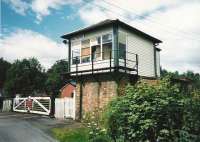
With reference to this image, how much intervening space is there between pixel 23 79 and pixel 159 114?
1497 inches

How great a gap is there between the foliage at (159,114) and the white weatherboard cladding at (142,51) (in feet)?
35.9

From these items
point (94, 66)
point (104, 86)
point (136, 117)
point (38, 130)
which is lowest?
point (38, 130)

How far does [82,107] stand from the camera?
2230cm

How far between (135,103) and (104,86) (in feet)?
31.2

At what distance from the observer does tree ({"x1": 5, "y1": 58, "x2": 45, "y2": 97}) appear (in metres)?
45.6

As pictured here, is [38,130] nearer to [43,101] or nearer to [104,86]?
[104,86]

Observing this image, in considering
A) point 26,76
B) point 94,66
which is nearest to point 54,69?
point 26,76

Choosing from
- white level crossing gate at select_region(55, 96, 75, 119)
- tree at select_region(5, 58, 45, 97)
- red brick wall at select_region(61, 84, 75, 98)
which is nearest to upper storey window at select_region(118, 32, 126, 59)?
white level crossing gate at select_region(55, 96, 75, 119)

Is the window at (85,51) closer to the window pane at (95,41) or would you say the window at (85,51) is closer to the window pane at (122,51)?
the window pane at (95,41)

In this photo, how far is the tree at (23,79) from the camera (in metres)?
45.6

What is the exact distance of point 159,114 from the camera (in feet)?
35.9

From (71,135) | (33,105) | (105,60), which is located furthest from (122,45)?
(33,105)

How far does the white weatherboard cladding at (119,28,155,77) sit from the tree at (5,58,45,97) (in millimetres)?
24946

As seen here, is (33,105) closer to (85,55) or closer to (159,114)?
(85,55)
